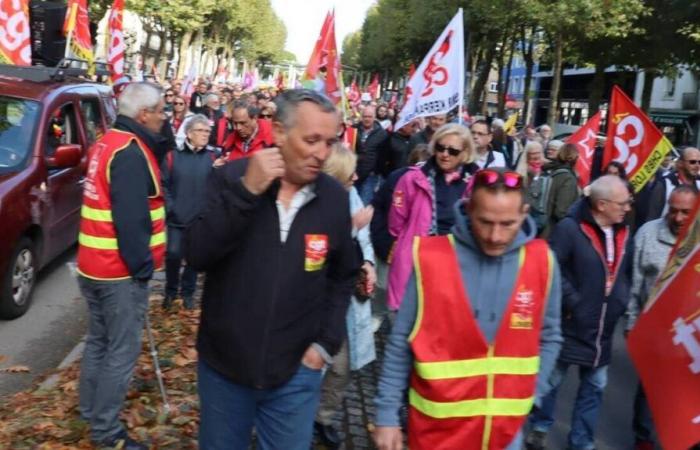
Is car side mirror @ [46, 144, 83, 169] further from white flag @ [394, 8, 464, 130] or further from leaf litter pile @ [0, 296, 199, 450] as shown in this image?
white flag @ [394, 8, 464, 130]

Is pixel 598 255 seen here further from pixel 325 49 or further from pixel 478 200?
pixel 325 49

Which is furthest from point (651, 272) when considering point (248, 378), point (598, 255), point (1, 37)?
point (1, 37)

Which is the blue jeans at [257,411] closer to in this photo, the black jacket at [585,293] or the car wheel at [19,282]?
the black jacket at [585,293]

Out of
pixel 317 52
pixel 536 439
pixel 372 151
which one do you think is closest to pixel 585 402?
pixel 536 439

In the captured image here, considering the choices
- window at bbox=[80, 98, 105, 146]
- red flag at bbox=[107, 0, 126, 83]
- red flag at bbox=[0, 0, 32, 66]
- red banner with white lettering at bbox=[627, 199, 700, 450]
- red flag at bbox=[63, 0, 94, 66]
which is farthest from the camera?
red flag at bbox=[107, 0, 126, 83]

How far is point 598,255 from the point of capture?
4586 mm

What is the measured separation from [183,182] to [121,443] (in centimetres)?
311

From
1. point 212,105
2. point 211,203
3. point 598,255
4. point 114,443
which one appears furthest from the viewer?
point 212,105

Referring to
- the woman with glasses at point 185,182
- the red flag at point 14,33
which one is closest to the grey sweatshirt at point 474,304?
the woman with glasses at point 185,182

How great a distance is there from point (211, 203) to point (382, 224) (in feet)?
9.80

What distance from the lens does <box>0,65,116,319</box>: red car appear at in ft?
20.9

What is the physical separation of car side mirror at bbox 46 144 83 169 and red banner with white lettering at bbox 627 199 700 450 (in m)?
4.97

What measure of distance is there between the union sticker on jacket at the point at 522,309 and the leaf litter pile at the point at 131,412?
7.53 feet

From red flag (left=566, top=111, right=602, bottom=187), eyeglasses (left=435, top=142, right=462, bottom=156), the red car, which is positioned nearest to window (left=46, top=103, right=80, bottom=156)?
the red car
